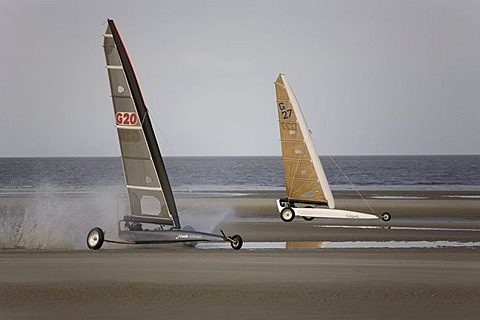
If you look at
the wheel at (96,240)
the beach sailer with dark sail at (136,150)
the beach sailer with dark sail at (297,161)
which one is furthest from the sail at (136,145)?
the beach sailer with dark sail at (297,161)

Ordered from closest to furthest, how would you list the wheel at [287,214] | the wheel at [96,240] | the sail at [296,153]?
1. the wheel at [96,240]
2. the wheel at [287,214]
3. the sail at [296,153]

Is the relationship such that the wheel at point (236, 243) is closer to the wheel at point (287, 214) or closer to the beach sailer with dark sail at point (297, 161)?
the wheel at point (287, 214)

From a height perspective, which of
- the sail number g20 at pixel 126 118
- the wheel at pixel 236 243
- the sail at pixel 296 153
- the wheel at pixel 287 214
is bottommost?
the wheel at pixel 287 214

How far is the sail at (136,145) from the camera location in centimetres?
2616

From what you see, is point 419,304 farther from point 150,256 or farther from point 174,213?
point 174,213

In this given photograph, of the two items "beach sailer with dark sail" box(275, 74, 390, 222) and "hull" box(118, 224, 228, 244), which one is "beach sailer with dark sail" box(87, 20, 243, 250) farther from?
"beach sailer with dark sail" box(275, 74, 390, 222)

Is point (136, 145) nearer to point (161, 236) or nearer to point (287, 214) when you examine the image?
point (161, 236)

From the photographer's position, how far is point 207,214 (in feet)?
139

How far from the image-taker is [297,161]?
39.0 metres

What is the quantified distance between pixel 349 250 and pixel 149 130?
5967mm

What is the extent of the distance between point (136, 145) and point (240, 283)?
8.63 m

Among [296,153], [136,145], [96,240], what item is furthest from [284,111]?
[96,240]

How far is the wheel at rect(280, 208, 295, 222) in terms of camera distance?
122ft

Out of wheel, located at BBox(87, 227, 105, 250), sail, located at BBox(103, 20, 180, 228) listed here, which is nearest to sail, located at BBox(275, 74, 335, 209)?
sail, located at BBox(103, 20, 180, 228)
